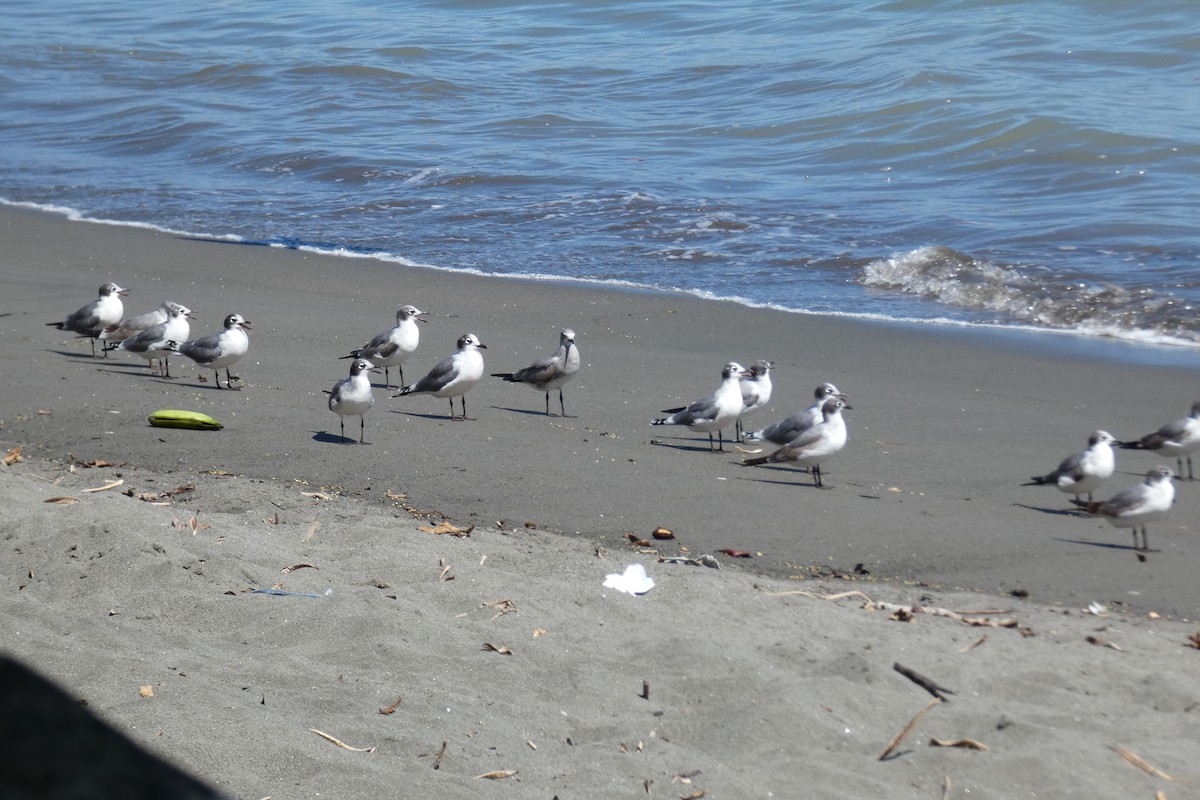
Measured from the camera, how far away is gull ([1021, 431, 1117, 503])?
756 cm

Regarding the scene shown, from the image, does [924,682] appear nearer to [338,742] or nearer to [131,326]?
[338,742]

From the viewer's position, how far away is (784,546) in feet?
21.8

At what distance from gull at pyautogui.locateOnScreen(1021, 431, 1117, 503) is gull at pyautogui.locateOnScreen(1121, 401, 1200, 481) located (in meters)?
0.81

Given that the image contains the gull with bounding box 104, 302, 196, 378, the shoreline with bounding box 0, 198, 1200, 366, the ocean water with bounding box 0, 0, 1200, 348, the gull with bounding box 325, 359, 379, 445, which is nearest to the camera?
the gull with bounding box 325, 359, 379, 445

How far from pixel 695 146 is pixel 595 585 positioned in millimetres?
16265

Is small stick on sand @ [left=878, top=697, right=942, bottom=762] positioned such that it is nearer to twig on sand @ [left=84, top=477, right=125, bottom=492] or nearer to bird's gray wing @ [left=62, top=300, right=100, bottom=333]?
twig on sand @ [left=84, top=477, right=125, bottom=492]

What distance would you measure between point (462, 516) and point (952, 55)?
786 inches

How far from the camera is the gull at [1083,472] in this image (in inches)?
298

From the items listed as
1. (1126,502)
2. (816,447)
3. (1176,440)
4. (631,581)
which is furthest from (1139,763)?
(1176,440)

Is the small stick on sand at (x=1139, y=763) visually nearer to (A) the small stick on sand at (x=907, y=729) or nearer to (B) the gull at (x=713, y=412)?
(A) the small stick on sand at (x=907, y=729)

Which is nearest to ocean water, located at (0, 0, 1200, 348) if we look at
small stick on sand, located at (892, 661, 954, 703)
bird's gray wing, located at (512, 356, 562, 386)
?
bird's gray wing, located at (512, 356, 562, 386)

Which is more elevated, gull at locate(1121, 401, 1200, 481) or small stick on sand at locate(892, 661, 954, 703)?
small stick on sand at locate(892, 661, 954, 703)

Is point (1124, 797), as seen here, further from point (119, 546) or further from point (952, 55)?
point (952, 55)

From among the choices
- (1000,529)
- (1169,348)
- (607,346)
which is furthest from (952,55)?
(1000,529)
